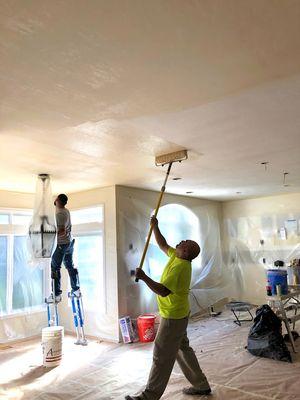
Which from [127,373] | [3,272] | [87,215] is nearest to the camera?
[127,373]

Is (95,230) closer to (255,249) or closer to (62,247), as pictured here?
(62,247)

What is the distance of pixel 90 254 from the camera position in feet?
16.1

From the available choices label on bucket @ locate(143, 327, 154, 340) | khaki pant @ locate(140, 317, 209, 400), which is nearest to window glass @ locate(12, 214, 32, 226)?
label on bucket @ locate(143, 327, 154, 340)

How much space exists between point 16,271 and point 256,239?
4.37 m

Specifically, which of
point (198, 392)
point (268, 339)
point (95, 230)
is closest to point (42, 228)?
point (95, 230)

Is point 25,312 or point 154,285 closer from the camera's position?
point 154,285

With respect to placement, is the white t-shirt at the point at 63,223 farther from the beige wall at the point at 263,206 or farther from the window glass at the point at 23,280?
the beige wall at the point at 263,206

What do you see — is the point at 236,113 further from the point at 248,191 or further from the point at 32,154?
the point at 248,191

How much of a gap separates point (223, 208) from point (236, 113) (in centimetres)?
497

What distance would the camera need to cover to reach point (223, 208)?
22.9 feet

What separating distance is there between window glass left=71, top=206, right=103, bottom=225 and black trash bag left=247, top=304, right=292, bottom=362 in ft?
8.18

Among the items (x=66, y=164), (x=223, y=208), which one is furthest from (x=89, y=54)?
(x=223, y=208)

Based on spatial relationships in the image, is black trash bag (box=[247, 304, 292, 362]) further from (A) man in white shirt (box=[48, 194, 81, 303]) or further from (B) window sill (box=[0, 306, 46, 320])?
(B) window sill (box=[0, 306, 46, 320])

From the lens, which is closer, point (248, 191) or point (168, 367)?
point (168, 367)
